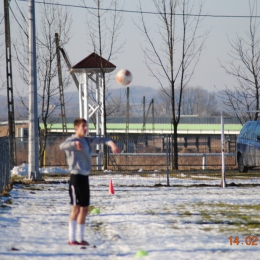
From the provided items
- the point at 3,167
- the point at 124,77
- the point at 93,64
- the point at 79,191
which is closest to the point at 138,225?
the point at 79,191

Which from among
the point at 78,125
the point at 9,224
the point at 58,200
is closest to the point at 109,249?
the point at 78,125

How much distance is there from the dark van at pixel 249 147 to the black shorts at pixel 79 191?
16.4 m

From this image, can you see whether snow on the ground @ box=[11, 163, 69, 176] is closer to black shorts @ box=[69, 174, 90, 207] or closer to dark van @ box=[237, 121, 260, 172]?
dark van @ box=[237, 121, 260, 172]

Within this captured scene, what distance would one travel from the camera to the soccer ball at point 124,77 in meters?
15.5

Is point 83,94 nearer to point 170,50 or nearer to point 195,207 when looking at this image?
point 170,50

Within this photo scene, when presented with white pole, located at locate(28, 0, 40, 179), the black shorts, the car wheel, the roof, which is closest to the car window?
the car wheel

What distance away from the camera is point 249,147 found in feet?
85.3

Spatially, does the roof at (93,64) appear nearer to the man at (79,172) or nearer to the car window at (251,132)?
the car window at (251,132)

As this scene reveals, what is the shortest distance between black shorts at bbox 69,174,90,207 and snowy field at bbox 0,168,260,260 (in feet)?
2.00

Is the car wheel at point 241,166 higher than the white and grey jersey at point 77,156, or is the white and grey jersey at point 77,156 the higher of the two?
the white and grey jersey at point 77,156

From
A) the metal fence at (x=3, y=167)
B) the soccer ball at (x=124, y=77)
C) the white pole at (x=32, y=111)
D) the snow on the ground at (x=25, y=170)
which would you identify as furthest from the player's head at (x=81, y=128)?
the snow on the ground at (x=25, y=170)

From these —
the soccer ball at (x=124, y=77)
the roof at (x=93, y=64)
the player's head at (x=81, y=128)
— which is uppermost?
the roof at (x=93, y=64)

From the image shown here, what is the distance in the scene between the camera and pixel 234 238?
9633mm

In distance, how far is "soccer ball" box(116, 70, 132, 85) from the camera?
15484mm
